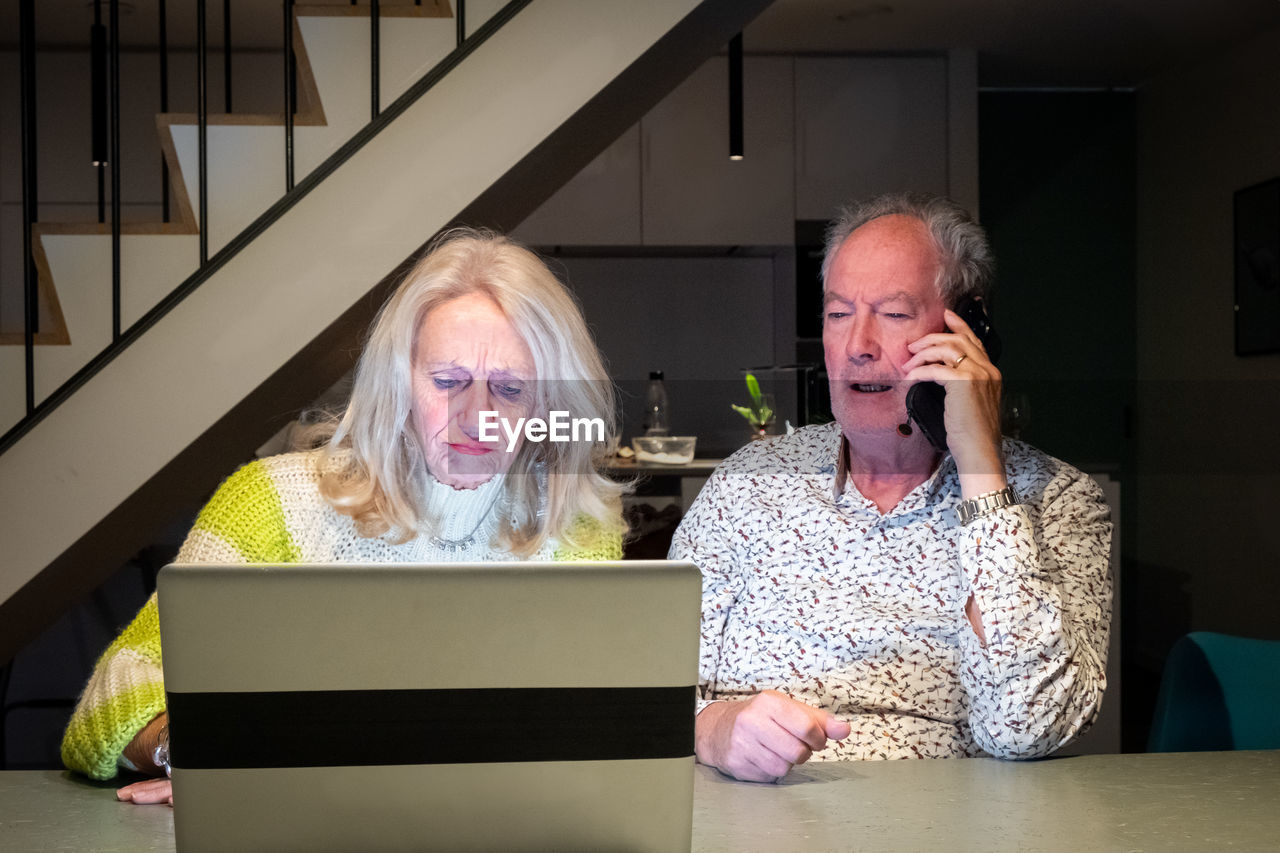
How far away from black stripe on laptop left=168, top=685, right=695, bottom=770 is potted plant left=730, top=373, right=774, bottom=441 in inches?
39.0

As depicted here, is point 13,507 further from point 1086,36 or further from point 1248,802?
point 1086,36

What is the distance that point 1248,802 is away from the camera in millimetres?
929

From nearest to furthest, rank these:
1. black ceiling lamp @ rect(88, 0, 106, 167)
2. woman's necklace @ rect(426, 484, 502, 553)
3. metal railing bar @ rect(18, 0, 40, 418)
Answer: woman's necklace @ rect(426, 484, 502, 553) < metal railing bar @ rect(18, 0, 40, 418) < black ceiling lamp @ rect(88, 0, 106, 167)

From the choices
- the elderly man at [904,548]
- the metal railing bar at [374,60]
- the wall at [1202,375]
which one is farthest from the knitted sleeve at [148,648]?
the wall at [1202,375]

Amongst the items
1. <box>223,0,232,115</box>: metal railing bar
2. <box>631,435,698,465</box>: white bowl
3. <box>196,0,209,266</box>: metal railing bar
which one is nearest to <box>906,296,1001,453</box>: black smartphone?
<box>631,435,698,465</box>: white bowl

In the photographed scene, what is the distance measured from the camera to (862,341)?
1.41 m

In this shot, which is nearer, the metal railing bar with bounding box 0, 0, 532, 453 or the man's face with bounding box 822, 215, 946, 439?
the man's face with bounding box 822, 215, 946, 439

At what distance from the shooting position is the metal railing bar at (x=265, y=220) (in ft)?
7.52

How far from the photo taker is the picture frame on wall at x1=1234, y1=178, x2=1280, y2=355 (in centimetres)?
396

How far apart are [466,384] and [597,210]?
3.38 metres

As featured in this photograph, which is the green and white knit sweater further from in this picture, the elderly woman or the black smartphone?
the black smartphone

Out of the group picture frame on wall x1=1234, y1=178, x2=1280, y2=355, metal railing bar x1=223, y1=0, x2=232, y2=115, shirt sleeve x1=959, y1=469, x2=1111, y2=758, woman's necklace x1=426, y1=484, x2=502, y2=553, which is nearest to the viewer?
shirt sleeve x1=959, y1=469, x2=1111, y2=758

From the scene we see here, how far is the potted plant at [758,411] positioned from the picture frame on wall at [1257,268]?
2794 mm

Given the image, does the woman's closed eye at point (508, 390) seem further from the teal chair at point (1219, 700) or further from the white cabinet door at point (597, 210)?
the white cabinet door at point (597, 210)
